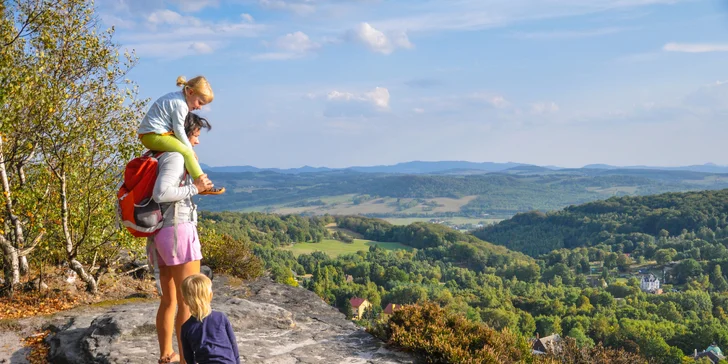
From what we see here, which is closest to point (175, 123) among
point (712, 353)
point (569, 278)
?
point (712, 353)

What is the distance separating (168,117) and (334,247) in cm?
10930

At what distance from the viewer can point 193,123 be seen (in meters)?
4.54

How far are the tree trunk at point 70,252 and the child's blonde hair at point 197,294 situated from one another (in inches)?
209

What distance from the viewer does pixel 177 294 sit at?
4496mm

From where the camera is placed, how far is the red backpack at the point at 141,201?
4.23 m

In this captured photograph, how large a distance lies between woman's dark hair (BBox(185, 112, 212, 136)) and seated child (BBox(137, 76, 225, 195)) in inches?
5.9

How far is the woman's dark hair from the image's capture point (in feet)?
14.8

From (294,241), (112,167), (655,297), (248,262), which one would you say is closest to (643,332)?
(655,297)

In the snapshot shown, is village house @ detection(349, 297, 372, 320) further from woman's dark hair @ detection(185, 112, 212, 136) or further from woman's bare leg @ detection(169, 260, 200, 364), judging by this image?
woman's dark hair @ detection(185, 112, 212, 136)

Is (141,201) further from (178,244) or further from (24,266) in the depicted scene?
(24,266)

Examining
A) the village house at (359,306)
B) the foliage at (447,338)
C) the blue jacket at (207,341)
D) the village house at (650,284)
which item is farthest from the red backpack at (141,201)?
the village house at (650,284)

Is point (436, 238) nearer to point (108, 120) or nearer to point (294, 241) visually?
point (294, 241)

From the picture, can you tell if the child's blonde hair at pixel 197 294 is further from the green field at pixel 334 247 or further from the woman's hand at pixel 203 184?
the green field at pixel 334 247

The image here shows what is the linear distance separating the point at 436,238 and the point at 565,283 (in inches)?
1472
